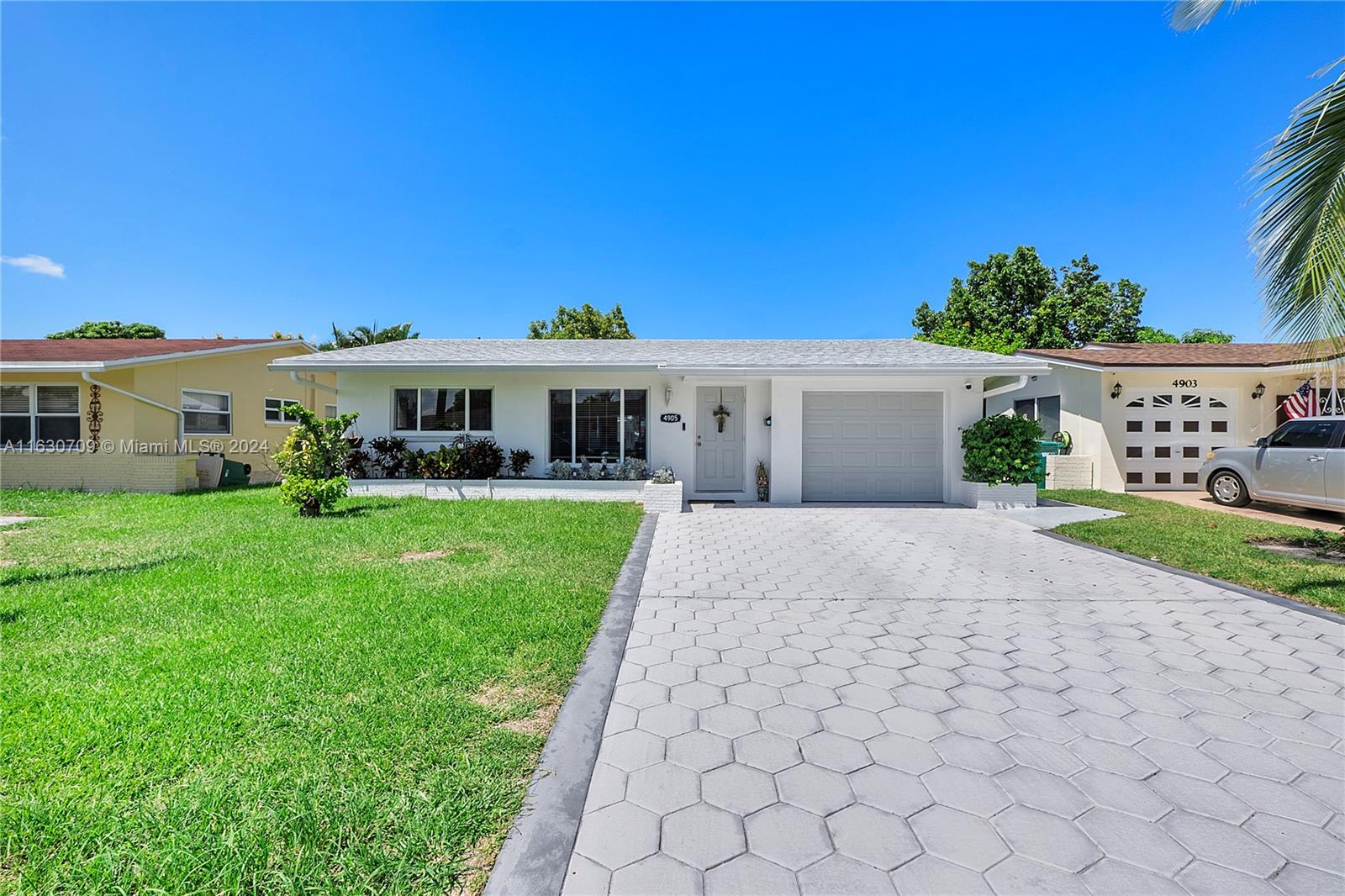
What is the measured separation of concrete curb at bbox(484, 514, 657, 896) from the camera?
1652mm

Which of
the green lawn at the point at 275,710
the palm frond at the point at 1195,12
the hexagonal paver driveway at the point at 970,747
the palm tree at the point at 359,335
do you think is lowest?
the hexagonal paver driveway at the point at 970,747

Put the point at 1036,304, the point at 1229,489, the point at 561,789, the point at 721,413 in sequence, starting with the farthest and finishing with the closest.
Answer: the point at 1036,304 → the point at 721,413 → the point at 1229,489 → the point at 561,789

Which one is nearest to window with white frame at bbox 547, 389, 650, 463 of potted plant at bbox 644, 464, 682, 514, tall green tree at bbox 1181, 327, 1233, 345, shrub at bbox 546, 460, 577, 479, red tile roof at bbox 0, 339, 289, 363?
shrub at bbox 546, 460, 577, 479

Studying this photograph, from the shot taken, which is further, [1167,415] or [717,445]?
[1167,415]

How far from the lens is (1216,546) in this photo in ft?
21.6

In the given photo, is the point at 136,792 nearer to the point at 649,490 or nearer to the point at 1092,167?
the point at 649,490

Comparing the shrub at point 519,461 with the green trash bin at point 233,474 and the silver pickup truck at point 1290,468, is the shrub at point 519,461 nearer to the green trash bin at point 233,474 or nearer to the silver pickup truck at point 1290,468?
the green trash bin at point 233,474

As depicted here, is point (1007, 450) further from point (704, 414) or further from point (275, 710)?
point (275, 710)

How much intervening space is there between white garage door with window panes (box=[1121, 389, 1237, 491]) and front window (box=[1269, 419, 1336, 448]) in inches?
123

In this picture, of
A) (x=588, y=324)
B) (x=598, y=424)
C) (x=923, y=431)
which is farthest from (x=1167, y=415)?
(x=588, y=324)

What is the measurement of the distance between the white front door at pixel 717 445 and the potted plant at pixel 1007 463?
4555 millimetres

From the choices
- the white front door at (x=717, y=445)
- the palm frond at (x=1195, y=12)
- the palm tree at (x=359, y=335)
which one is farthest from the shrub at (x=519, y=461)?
the palm tree at (x=359, y=335)

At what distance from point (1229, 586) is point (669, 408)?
829cm

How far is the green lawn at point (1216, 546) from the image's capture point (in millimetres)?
4988
